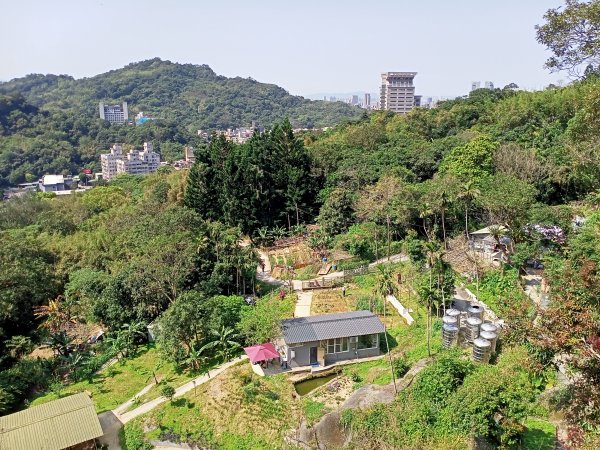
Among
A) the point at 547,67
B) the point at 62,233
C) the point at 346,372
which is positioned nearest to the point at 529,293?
the point at 346,372

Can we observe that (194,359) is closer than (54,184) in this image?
Yes

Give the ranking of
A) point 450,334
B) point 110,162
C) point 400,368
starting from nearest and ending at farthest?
point 400,368 → point 450,334 → point 110,162

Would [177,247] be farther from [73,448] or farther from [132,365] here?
[73,448]

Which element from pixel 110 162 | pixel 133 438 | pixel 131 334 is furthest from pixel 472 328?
pixel 110 162

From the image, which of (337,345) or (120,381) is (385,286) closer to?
(337,345)

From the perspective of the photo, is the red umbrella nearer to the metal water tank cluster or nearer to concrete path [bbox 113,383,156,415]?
concrete path [bbox 113,383,156,415]

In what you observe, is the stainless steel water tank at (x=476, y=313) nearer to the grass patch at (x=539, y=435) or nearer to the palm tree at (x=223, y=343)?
the grass patch at (x=539, y=435)

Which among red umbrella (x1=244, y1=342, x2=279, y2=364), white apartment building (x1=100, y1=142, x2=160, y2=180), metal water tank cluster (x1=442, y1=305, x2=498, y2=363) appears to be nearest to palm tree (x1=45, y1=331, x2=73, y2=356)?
red umbrella (x1=244, y1=342, x2=279, y2=364)

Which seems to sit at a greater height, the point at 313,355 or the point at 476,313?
the point at 476,313
